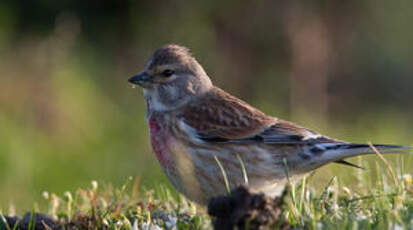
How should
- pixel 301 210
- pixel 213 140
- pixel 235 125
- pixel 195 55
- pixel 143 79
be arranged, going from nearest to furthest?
pixel 301 210 → pixel 213 140 → pixel 235 125 → pixel 143 79 → pixel 195 55

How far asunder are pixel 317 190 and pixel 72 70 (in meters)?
6.84

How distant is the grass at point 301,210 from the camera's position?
145 inches

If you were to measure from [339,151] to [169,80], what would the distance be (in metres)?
1.52

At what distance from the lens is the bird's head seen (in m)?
5.46

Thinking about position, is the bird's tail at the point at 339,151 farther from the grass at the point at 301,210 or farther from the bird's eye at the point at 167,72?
the bird's eye at the point at 167,72

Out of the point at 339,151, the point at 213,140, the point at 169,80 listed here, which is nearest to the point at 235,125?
the point at 213,140

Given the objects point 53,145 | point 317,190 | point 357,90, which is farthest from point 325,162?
point 357,90

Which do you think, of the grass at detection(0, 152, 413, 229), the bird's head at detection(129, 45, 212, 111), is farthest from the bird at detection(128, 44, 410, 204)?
the grass at detection(0, 152, 413, 229)

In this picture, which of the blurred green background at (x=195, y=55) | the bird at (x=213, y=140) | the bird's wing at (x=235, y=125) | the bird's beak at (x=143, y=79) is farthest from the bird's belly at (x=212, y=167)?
the blurred green background at (x=195, y=55)

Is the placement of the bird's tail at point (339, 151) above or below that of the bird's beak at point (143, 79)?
below

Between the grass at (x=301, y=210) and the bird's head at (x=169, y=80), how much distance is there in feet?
2.42

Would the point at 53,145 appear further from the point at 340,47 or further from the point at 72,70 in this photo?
the point at 340,47

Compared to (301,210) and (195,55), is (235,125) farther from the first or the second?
(195,55)

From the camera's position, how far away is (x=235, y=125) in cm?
524
